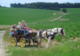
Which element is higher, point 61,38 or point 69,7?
point 61,38

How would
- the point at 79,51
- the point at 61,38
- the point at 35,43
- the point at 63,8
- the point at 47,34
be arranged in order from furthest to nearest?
the point at 63,8 < the point at 61,38 < the point at 35,43 < the point at 47,34 < the point at 79,51

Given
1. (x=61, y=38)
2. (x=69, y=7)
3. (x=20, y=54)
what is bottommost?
(x=69, y=7)

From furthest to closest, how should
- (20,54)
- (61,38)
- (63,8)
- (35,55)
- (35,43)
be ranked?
(63,8) → (61,38) → (35,43) → (20,54) → (35,55)

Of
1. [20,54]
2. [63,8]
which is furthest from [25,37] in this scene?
[63,8]

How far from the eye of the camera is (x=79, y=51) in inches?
463

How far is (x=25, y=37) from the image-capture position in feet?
70.5

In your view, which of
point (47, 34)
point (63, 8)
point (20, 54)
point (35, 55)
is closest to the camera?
point (35, 55)

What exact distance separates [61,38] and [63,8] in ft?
275

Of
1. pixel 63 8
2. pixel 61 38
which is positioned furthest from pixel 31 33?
pixel 63 8

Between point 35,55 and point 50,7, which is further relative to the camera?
point 50,7

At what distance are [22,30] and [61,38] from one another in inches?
154

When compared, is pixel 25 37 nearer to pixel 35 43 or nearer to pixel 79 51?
pixel 35 43

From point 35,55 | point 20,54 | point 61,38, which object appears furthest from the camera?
point 61,38

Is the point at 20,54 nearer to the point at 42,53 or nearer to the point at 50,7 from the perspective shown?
the point at 42,53
